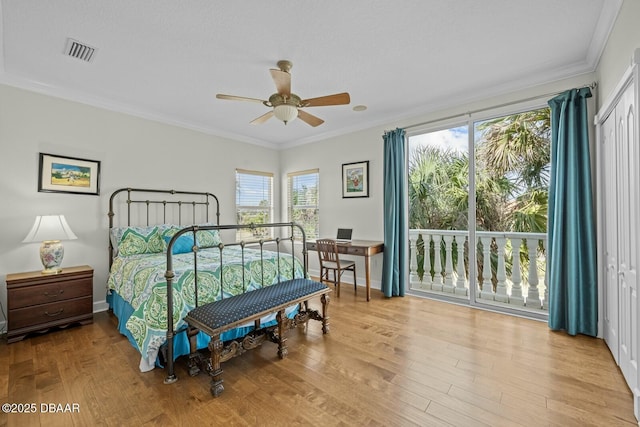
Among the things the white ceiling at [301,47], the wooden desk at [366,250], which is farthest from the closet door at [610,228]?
the wooden desk at [366,250]

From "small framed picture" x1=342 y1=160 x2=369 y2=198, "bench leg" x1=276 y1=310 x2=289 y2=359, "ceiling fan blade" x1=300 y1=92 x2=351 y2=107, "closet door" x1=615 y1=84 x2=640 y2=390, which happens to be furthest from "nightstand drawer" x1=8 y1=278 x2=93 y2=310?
"closet door" x1=615 y1=84 x2=640 y2=390

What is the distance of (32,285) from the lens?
9.16ft

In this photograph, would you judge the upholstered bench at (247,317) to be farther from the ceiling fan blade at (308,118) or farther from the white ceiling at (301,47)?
the white ceiling at (301,47)

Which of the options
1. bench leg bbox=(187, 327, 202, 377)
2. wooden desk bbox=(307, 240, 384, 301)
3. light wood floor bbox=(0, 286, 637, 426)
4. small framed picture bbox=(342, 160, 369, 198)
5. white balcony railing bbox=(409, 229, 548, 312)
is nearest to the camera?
light wood floor bbox=(0, 286, 637, 426)

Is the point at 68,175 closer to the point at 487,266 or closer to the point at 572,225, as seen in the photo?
the point at 487,266

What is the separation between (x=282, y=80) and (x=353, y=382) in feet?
7.83

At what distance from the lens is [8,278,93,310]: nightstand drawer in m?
2.71

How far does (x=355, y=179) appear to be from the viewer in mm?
4723

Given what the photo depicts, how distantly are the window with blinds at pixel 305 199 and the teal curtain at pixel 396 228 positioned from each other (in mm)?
1584

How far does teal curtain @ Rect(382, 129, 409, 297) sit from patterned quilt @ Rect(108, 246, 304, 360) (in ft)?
4.69

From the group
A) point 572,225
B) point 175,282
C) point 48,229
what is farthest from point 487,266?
point 48,229

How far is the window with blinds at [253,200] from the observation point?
519 cm

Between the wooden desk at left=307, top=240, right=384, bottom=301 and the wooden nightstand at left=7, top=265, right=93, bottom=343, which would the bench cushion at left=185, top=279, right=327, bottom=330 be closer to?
the wooden desk at left=307, top=240, right=384, bottom=301

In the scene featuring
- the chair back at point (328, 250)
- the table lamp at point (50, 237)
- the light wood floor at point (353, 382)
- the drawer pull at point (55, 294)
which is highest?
the table lamp at point (50, 237)
